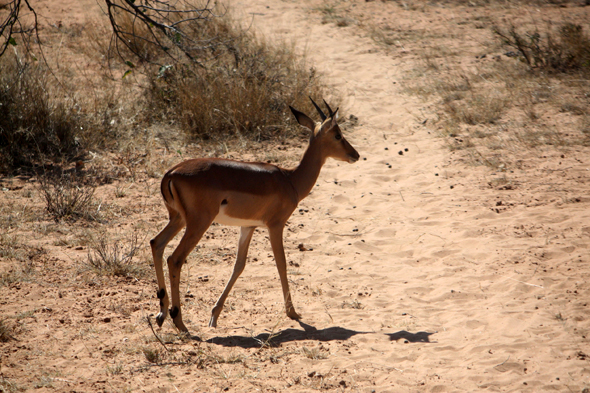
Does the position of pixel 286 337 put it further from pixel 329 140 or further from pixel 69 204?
pixel 69 204

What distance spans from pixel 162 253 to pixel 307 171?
5.92 feet

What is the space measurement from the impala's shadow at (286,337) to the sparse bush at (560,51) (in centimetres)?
880

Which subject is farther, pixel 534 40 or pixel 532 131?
pixel 534 40

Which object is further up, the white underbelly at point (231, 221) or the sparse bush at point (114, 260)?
the white underbelly at point (231, 221)

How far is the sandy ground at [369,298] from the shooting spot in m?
4.15

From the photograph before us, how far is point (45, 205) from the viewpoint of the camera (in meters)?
7.26

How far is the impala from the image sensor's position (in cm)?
469

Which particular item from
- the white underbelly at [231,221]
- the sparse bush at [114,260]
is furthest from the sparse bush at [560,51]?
the sparse bush at [114,260]

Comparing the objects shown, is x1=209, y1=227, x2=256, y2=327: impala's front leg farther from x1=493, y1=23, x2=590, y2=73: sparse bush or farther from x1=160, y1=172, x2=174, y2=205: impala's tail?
x1=493, y1=23, x2=590, y2=73: sparse bush

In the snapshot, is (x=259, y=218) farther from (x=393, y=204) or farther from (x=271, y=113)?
(x=271, y=113)

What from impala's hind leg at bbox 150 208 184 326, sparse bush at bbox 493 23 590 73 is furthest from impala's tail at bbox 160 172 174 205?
sparse bush at bbox 493 23 590 73

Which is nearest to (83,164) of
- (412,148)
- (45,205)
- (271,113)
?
(45,205)

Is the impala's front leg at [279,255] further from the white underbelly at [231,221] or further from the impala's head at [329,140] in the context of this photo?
the impala's head at [329,140]

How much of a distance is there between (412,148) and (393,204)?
75.2 inches
